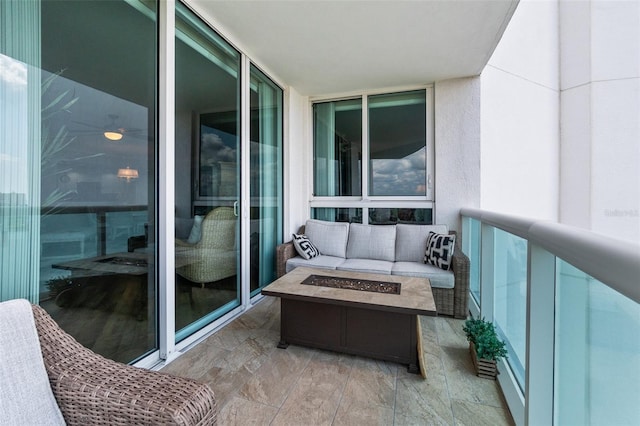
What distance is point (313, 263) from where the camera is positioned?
10.7 ft

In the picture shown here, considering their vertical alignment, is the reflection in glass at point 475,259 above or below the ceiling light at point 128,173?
below

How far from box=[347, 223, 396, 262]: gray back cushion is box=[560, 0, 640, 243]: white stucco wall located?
2.93 meters

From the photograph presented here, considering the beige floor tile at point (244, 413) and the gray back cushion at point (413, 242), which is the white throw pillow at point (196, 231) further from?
the gray back cushion at point (413, 242)

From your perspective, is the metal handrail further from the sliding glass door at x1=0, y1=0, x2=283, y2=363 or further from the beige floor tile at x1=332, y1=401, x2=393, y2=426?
the sliding glass door at x1=0, y1=0, x2=283, y2=363

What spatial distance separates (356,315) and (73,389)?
1.57 metres

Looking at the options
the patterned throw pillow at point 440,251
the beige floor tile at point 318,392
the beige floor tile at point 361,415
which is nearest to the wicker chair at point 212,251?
the beige floor tile at point 318,392

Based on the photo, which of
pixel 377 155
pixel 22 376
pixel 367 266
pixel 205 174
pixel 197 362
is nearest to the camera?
pixel 22 376

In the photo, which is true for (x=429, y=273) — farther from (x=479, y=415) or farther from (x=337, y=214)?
(x=337, y=214)

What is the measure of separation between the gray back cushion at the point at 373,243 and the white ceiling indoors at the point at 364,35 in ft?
6.50

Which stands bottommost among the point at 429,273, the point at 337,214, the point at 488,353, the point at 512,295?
the point at 488,353

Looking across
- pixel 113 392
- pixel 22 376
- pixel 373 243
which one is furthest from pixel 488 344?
pixel 22 376

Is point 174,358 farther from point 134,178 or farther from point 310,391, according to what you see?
point 134,178

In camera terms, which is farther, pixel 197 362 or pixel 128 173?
pixel 197 362

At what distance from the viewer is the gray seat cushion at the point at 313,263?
3.19 metres
